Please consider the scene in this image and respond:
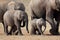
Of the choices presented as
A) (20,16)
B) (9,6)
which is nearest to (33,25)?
(20,16)

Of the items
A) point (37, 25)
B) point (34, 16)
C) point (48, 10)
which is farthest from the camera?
point (34, 16)

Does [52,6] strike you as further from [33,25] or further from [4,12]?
[4,12]

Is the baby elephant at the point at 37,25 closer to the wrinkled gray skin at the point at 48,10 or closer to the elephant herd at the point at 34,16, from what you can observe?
the elephant herd at the point at 34,16

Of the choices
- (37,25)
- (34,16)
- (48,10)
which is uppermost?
(48,10)

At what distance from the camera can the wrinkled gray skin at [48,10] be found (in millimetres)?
9875

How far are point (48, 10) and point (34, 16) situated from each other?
0.88 m

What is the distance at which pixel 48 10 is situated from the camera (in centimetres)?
1004

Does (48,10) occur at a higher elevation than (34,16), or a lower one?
higher

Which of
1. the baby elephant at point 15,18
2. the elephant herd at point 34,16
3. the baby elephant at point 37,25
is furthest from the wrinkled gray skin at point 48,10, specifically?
the baby elephant at point 15,18

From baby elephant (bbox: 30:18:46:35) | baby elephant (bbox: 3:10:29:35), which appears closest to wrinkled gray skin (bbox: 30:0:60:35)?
baby elephant (bbox: 30:18:46:35)

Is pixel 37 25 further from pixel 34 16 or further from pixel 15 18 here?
pixel 34 16

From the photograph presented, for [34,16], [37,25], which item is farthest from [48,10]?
[34,16]

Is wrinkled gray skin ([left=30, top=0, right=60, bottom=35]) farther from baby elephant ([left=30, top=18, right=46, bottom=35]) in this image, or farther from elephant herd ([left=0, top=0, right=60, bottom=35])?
baby elephant ([left=30, top=18, right=46, bottom=35])

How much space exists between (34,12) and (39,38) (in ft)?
6.95
